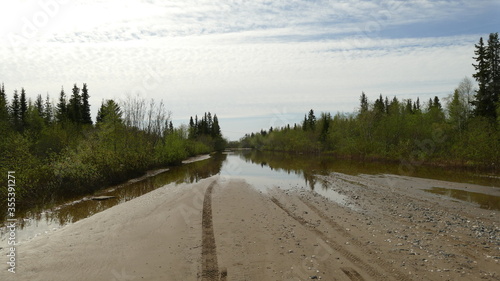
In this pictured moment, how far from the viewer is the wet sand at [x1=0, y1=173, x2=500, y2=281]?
769 centimetres

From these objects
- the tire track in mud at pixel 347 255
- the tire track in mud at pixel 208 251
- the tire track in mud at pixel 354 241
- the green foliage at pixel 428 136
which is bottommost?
the tire track in mud at pixel 354 241

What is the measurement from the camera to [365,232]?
11.0 metres

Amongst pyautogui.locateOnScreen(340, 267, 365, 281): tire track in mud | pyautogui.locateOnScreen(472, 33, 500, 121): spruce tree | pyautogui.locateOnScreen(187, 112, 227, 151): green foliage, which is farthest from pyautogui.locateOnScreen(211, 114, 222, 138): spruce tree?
pyautogui.locateOnScreen(340, 267, 365, 281): tire track in mud

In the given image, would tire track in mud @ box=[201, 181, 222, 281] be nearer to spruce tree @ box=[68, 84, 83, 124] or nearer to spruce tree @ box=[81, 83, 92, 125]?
spruce tree @ box=[68, 84, 83, 124]

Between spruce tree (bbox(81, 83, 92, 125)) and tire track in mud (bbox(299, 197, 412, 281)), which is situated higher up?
spruce tree (bbox(81, 83, 92, 125))

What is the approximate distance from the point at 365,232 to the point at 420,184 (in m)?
17.1

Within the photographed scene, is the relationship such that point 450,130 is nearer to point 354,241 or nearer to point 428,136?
point 428,136

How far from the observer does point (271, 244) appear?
9.74 meters

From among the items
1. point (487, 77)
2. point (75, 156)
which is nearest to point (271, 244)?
point (75, 156)

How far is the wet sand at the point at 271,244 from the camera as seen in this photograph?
25.2 ft

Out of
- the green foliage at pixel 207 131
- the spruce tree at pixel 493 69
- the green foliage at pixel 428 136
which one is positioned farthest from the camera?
the green foliage at pixel 207 131

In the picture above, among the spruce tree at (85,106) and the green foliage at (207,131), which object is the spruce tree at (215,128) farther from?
the spruce tree at (85,106)

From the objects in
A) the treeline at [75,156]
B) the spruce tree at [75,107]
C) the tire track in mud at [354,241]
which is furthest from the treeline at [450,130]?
the spruce tree at [75,107]

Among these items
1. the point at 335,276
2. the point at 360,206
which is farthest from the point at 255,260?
the point at 360,206
